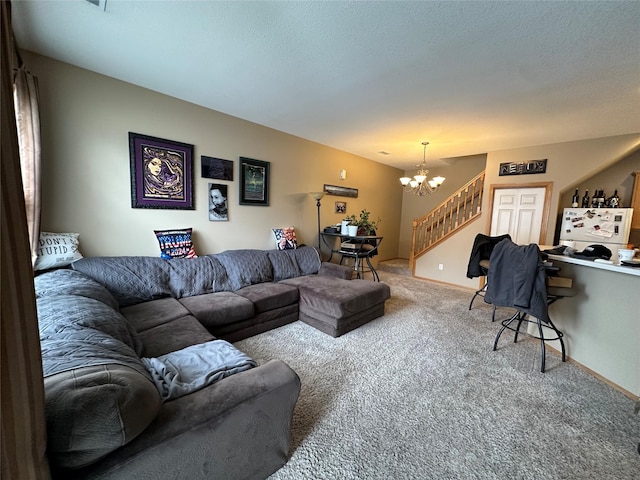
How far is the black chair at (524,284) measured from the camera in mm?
2090

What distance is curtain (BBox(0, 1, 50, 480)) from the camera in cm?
54

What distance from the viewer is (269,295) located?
108 inches

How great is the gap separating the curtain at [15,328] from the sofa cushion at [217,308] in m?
1.64

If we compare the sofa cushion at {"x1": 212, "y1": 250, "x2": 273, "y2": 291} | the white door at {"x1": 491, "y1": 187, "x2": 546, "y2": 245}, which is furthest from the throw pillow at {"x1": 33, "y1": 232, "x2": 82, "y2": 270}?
the white door at {"x1": 491, "y1": 187, "x2": 546, "y2": 245}

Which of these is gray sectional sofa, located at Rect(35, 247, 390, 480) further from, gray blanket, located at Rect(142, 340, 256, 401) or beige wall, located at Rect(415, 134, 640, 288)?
beige wall, located at Rect(415, 134, 640, 288)

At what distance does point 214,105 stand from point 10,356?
10.3 ft

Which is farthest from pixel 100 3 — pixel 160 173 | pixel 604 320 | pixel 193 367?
pixel 604 320

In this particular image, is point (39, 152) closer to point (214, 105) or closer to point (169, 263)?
point (169, 263)

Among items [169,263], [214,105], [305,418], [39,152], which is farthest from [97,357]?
[214,105]

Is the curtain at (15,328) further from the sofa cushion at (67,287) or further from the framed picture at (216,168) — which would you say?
the framed picture at (216,168)

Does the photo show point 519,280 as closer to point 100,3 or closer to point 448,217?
point 448,217

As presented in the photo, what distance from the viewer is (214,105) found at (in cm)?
301

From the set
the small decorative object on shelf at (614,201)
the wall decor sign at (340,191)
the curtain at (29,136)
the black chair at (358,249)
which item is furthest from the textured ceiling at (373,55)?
the black chair at (358,249)

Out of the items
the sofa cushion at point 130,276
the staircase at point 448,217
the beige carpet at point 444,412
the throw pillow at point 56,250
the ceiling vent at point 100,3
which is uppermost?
the ceiling vent at point 100,3
